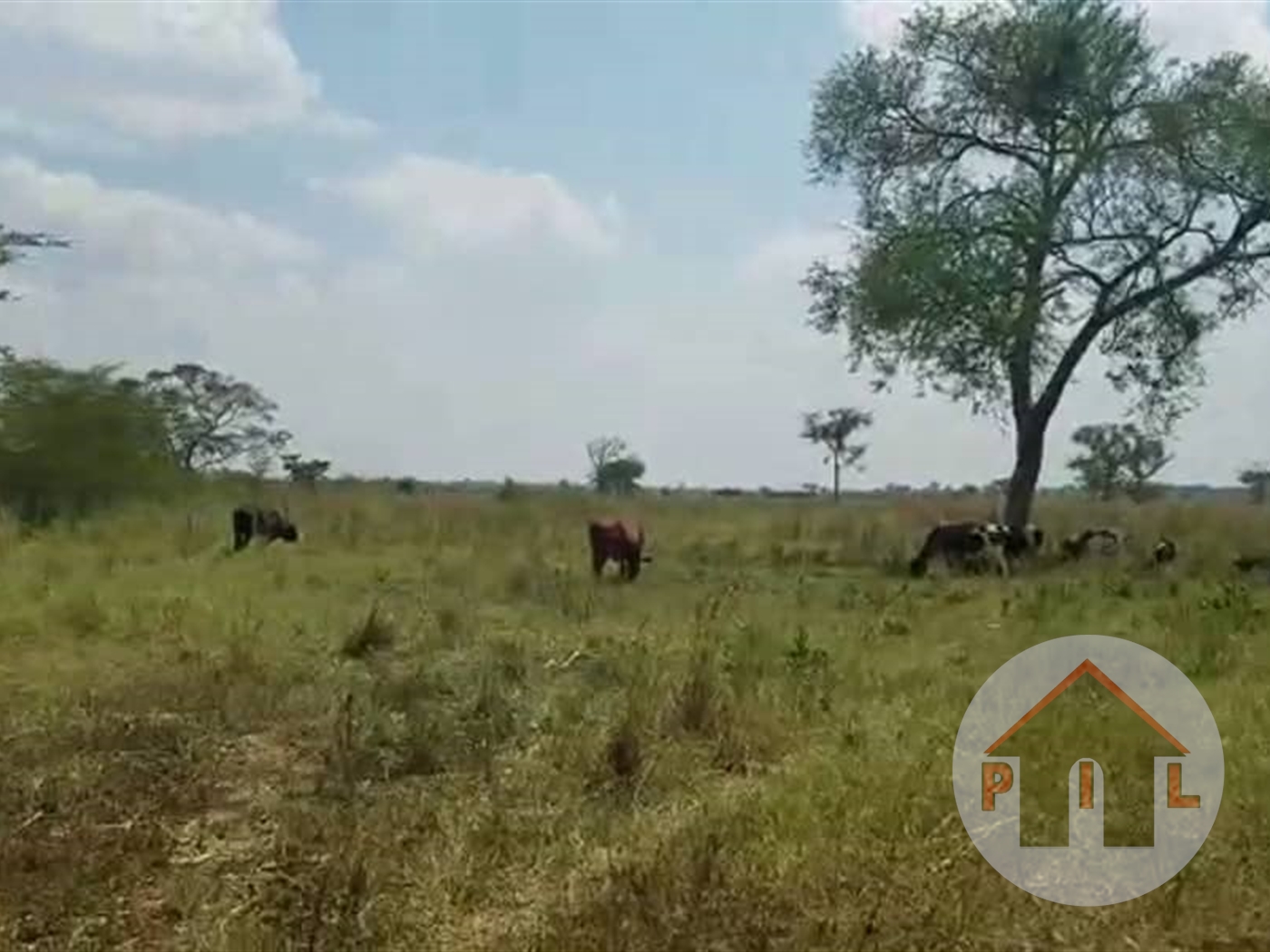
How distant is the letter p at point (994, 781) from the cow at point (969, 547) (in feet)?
36.5

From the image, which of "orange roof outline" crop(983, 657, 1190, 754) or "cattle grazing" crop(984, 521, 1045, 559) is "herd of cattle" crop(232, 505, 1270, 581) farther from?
"orange roof outline" crop(983, 657, 1190, 754)

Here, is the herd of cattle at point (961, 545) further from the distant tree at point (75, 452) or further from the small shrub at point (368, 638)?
the distant tree at point (75, 452)

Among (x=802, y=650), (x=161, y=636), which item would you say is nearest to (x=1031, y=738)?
(x=802, y=650)

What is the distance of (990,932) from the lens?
3920 mm

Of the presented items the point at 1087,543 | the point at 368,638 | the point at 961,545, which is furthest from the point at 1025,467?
the point at 368,638

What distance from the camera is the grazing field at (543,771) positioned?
409 cm

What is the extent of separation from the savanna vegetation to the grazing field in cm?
2

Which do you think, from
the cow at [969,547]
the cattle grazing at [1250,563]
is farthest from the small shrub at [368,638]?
the cattle grazing at [1250,563]

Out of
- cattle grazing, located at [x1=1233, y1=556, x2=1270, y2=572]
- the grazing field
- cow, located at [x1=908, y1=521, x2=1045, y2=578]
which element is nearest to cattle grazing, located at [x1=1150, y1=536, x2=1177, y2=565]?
cattle grazing, located at [x1=1233, y1=556, x2=1270, y2=572]

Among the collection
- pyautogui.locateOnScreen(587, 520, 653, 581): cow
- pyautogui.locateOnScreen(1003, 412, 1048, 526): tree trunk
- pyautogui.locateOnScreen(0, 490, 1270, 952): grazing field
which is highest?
pyautogui.locateOnScreen(1003, 412, 1048, 526): tree trunk

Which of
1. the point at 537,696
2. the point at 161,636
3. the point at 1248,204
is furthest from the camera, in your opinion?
the point at 1248,204

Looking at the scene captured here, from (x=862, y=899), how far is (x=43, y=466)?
25.0m

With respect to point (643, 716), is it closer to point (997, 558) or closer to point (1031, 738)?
point (1031, 738)

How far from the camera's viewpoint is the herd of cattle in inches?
611
